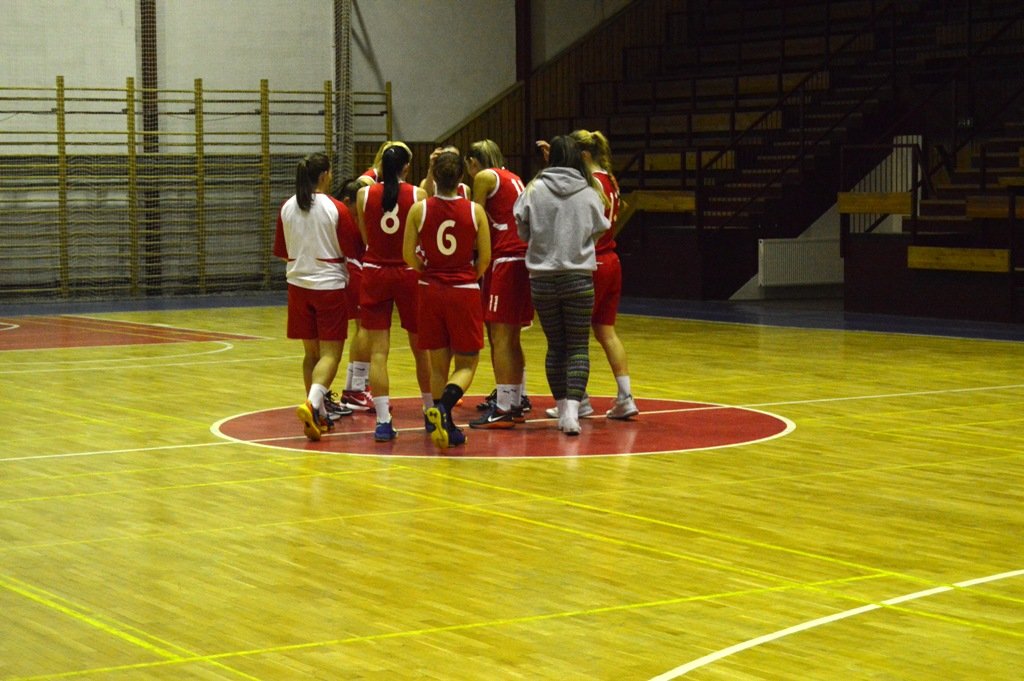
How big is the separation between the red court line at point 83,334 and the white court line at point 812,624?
11.0 metres

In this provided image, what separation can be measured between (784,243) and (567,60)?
668 cm

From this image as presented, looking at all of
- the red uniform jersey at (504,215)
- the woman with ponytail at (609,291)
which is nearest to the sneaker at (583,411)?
the woman with ponytail at (609,291)

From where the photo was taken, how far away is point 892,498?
293 inches

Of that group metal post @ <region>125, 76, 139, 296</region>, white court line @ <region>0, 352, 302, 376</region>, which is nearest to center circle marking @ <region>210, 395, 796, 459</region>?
white court line @ <region>0, 352, 302, 376</region>

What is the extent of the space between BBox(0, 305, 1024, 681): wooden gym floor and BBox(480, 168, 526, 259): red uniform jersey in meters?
1.09

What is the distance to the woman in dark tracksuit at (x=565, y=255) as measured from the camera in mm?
9234

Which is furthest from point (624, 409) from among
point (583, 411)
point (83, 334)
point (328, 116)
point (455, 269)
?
point (328, 116)

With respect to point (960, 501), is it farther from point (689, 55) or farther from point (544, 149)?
point (689, 55)

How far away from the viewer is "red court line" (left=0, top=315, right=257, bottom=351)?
15484 millimetres

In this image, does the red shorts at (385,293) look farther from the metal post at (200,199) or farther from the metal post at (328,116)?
the metal post at (328,116)

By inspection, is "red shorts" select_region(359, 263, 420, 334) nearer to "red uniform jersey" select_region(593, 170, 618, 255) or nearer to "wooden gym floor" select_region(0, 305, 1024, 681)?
"wooden gym floor" select_region(0, 305, 1024, 681)

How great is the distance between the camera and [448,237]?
887cm

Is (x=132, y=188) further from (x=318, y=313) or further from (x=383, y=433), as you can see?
(x=383, y=433)

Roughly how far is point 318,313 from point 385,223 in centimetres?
69
